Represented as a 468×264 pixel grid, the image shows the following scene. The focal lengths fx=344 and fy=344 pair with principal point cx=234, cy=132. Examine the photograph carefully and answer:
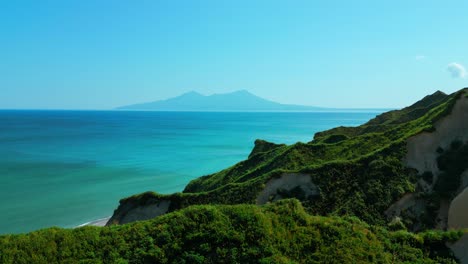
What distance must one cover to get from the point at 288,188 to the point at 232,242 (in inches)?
661

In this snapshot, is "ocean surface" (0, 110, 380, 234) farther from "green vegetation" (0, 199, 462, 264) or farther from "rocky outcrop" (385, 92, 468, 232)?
"rocky outcrop" (385, 92, 468, 232)

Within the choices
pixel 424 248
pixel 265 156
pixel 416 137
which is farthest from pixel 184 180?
pixel 424 248

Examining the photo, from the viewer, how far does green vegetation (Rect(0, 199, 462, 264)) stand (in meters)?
→ 14.3

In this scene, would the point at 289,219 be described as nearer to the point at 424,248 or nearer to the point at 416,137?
the point at 424,248

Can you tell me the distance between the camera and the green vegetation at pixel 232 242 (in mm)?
14297

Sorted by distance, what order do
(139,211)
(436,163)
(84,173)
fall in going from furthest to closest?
(84,173), (139,211), (436,163)

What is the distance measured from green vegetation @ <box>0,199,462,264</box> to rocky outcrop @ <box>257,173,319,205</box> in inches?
519

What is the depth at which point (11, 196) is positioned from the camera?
5297 centimetres

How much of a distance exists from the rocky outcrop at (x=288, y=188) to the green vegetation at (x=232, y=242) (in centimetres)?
1317

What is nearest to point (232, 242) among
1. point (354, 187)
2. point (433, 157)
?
point (354, 187)

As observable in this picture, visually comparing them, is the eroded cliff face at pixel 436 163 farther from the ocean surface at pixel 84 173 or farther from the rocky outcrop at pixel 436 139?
the ocean surface at pixel 84 173

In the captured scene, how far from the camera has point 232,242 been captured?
1461 centimetres

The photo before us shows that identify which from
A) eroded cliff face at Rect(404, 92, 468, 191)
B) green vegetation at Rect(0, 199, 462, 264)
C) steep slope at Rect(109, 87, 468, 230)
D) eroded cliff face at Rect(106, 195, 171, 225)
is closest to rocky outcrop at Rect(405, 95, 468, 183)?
eroded cliff face at Rect(404, 92, 468, 191)

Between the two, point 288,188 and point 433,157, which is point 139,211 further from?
point 433,157
